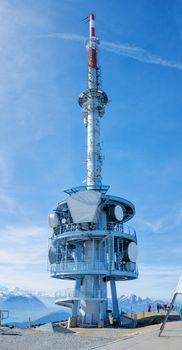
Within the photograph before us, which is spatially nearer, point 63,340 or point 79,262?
point 63,340

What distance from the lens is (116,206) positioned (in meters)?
46.6

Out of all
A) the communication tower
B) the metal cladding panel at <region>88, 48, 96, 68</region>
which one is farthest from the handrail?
the metal cladding panel at <region>88, 48, 96, 68</region>

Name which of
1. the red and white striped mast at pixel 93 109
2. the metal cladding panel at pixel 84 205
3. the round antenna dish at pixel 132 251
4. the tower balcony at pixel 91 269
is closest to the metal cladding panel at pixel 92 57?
the red and white striped mast at pixel 93 109

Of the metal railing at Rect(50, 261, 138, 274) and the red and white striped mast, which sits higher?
the red and white striped mast

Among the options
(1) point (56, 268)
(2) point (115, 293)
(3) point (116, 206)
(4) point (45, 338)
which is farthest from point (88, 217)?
(4) point (45, 338)

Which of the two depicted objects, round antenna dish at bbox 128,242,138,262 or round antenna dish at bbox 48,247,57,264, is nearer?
round antenna dish at bbox 128,242,138,262

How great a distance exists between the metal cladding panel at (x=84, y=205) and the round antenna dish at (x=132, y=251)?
236 inches

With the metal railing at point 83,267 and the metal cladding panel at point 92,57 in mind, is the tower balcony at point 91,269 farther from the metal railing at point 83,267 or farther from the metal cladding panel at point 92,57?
the metal cladding panel at point 92,57

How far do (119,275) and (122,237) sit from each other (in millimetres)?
4779

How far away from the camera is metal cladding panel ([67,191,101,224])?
145ft

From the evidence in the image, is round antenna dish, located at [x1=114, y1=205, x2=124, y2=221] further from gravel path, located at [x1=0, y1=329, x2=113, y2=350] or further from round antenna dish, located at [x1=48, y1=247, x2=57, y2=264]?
gravel path, located at [x1=0, y1=329, x2=113, y2=350]

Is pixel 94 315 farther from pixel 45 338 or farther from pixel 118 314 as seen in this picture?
pixel 45 338

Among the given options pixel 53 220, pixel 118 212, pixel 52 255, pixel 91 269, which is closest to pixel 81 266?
pixel 91 269

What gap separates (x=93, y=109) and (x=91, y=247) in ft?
72.6
